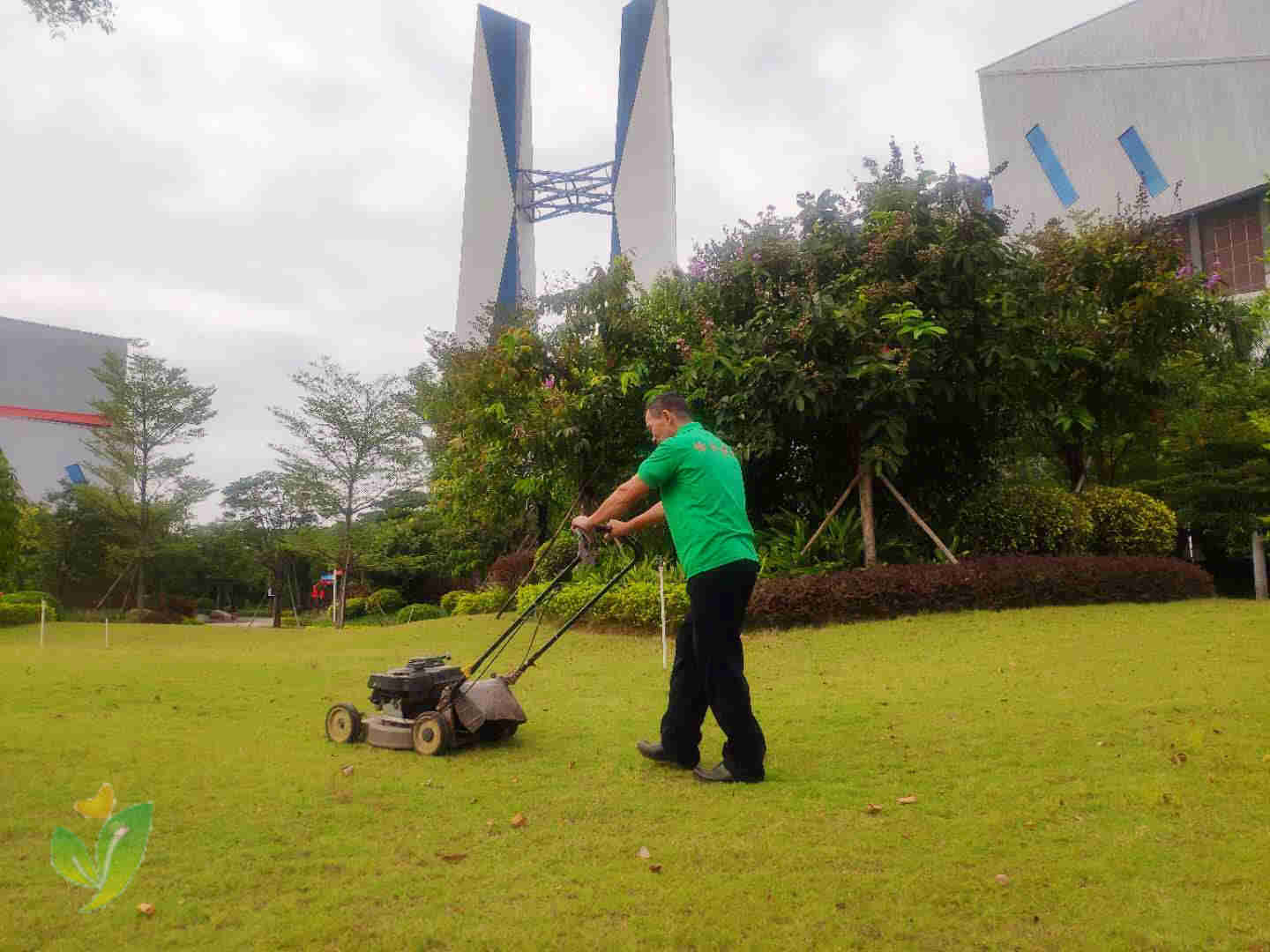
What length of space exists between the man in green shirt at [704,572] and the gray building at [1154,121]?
25.6m

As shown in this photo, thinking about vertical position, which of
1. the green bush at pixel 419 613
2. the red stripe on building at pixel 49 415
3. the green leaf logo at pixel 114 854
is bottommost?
the green bush at pixel 419 613

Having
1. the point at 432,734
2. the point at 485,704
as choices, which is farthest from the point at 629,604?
the point at 432,734

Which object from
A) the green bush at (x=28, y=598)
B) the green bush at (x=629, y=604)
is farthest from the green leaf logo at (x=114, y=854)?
the green bush at (x=28, y=598)

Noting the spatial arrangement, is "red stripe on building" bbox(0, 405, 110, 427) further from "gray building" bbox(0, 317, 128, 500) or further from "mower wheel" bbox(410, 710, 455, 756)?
"mower wheel" bbox(410, 710, 455, 756)

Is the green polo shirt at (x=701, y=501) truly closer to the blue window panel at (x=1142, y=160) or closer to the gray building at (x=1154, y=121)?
the gray building at (x=1154, y=121)

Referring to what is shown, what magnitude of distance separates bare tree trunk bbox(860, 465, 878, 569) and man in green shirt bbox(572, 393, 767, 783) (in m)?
7.39

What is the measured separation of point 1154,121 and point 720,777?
116ft

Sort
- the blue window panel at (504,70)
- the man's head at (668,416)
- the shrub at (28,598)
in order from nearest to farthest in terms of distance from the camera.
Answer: the man's head at (668,416) → the shrub at (28,598) → the blue window panel at (504,70)

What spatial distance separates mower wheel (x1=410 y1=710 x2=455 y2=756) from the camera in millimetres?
4766

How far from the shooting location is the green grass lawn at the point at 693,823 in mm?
2605

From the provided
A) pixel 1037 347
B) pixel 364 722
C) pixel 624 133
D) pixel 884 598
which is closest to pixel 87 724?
pixel 364 722

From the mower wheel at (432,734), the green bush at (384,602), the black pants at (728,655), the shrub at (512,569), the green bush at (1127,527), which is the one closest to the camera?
the black pants at (728,655)

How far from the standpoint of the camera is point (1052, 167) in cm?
3528

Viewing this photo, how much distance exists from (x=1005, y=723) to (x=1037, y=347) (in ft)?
25.5
